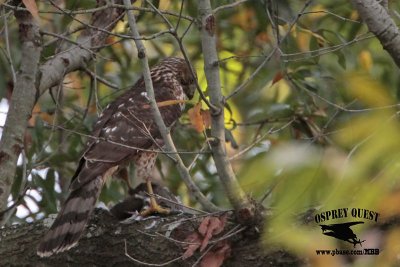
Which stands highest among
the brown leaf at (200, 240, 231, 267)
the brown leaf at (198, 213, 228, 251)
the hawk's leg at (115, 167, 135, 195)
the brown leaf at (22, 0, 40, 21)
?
the brown leaf at (22, 0, 40, 21)

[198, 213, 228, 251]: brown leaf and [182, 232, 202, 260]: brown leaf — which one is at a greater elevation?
[198, 213, 228, 251]: brown leaf

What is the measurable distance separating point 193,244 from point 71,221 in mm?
739

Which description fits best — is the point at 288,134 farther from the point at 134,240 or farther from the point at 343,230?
the point at 343,230

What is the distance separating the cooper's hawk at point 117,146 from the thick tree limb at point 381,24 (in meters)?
0.97

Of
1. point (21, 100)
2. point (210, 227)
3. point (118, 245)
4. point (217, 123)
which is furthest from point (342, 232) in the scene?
point (21, 100)

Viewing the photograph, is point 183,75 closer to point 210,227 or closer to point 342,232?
point 210,227

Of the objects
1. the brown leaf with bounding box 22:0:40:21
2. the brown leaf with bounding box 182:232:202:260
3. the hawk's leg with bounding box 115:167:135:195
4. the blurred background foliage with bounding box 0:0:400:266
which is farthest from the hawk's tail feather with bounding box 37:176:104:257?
the brown leaf with bounding box 22:0:40:21

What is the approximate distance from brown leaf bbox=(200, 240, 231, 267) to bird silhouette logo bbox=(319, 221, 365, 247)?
119cm

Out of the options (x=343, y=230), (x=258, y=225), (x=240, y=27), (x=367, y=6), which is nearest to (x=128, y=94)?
(x=240, y=27)

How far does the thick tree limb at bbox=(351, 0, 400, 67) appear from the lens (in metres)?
2.62

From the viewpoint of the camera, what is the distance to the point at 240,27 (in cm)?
616

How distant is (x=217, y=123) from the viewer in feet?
9.88

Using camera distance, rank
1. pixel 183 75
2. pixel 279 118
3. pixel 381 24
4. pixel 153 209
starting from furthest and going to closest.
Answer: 1. pixel 183 75
2. pixel 279 118
3. pixel 153 209
4. pixel 381 24

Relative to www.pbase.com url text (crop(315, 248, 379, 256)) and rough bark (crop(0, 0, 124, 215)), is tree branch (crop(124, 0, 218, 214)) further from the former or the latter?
www.pbase.com url text (crop(315, 248, 379, 256))
